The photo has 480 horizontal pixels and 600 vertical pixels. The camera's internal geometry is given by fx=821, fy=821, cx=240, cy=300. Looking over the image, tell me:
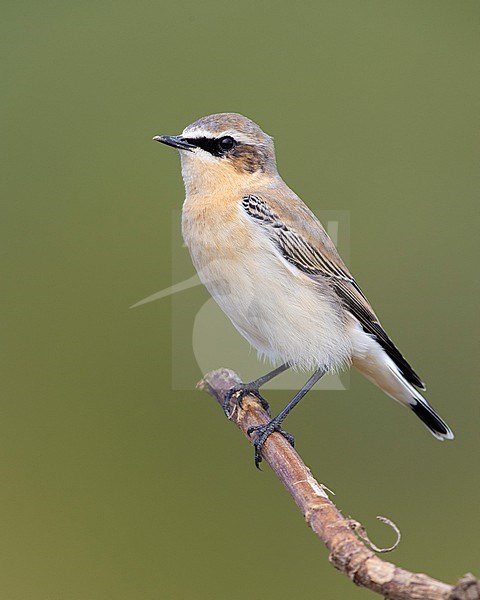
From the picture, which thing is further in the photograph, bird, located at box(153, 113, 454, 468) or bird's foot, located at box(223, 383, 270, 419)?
bird's foot, located at box(223, 383, 270, 419)

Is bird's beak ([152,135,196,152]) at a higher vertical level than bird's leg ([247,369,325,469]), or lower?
higher

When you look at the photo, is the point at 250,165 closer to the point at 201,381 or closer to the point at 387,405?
the point at 201,381

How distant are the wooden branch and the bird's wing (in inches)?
16.0

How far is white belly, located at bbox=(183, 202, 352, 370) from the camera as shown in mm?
1894

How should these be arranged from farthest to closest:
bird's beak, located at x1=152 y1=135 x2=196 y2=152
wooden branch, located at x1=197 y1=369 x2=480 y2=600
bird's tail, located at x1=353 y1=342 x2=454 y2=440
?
bird's tail, located at x1=353 y1=342 x2=454 y2=440, bird's beak, located at x1=152 y1=135 x2=196 y2=152, wooden branch, located at x1=197 y1=369 x2=480 y2=600

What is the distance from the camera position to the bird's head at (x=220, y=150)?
1.93 m

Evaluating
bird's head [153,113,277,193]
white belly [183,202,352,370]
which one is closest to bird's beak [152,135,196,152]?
bird's head [153,113,277,193]

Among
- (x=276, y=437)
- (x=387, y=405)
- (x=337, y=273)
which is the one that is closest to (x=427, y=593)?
(x=276, y=437)

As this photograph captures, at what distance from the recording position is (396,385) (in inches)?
84.5

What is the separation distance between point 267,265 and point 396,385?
515 millimetres

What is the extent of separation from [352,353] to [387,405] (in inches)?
31.9

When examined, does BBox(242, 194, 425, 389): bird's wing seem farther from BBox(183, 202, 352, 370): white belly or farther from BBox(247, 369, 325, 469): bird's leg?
BBox(247, 369, 325, 469): bird's leg

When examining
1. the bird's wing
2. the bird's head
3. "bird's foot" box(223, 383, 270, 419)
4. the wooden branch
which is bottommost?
"bird's foot" box(223, 383, 270, 419)

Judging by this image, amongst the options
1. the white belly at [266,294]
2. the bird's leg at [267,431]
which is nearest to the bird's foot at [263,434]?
the bird's leg at [267,431]
